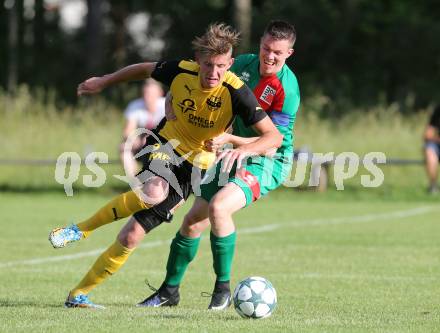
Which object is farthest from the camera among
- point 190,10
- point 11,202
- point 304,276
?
point 190,10

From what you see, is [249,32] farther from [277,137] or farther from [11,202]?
[277,137]

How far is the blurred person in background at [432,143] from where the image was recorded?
62.3 ft

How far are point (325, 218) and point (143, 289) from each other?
24.8 feet

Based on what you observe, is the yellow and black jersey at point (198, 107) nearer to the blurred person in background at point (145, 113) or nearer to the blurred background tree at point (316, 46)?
the blurred person in background at point (145, 113)

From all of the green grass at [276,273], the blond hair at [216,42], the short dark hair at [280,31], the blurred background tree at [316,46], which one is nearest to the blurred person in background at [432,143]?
the green grass at [276,273]

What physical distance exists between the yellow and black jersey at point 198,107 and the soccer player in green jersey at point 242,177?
185mm

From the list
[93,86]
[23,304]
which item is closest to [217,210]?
[93,86]

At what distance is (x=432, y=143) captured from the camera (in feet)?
63.0

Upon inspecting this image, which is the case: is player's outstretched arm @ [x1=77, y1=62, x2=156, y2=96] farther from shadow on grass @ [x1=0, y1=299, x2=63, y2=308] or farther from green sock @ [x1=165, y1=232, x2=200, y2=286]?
shadow on grass @ [x1=0, y1=299, x2=63, y2=308]

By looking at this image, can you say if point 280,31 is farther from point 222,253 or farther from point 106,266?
point 106,266

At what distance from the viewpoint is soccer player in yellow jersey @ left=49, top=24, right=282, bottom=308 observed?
7.01 metres

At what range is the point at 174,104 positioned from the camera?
7414 mm

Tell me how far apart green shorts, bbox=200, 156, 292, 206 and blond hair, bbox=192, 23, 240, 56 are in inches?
37.9

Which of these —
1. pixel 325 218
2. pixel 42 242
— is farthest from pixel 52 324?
pixel 325 218
